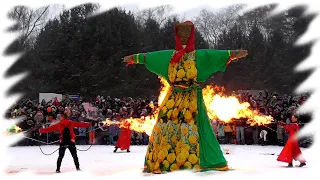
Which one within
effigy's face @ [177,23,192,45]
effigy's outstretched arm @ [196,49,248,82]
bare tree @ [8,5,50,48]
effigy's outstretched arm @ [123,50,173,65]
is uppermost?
bare tree @ [8,5,50,48]

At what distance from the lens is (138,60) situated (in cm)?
902

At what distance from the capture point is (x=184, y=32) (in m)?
8.75

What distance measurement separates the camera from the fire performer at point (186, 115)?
8.39 m

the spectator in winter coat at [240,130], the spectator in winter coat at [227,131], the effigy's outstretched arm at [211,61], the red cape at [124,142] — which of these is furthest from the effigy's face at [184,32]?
the spectator in winter coat at [227,131]

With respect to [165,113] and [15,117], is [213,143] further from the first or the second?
[15,117]

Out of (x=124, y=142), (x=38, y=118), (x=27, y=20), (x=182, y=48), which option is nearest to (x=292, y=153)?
(x=182, y=48)

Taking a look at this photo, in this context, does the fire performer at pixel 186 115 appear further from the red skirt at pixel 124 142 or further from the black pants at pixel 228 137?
the black pants at pixel 228 137

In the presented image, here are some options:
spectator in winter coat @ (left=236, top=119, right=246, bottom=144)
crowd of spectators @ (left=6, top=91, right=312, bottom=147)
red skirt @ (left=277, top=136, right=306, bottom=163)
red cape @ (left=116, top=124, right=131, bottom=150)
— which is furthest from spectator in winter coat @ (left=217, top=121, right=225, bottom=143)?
red skirt @ (left=277, top=136, right=306, bottom=163)

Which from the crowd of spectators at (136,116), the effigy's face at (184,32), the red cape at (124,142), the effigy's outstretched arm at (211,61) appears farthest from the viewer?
the crowd of spectators at (136,116)

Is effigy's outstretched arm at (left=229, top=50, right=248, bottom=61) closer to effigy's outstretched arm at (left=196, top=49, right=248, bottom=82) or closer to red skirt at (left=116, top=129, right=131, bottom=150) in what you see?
effigy's outstretched arm at (left=196, top=49, right=248, bottom=82)

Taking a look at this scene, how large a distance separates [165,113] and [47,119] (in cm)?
1141

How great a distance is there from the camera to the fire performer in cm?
839

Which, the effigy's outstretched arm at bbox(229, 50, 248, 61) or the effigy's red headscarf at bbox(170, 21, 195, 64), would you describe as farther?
the effigy's red headscarf at bbox(170, 21, 195, 64)

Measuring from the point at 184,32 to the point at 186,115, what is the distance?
1.58 meters
